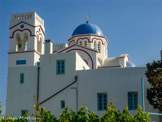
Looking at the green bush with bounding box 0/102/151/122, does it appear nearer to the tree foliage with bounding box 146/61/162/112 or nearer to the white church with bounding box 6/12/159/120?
the tree foliage with bounding box 146/61/162/112

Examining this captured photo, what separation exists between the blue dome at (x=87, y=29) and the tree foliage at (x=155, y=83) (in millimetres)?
18418

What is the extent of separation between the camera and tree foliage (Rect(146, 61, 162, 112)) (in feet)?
70.5

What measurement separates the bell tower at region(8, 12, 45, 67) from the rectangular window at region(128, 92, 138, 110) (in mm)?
14486

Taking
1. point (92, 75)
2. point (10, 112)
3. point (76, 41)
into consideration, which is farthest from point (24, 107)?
point (76, 41)

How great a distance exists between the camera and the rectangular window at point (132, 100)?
931 inches

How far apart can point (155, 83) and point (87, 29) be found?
19691 millimetres

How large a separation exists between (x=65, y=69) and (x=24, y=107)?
13.4 feet

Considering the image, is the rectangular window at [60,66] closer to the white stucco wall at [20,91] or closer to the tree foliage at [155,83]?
the white stucco wall at [20,91]

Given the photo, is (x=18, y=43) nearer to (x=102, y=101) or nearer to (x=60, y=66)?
(x=60, y=66)

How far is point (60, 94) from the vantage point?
83.4 ft

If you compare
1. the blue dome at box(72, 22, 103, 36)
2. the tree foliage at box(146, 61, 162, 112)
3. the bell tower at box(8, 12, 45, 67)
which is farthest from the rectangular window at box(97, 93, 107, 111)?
the blue dome at box(72, 22, 103, 36)

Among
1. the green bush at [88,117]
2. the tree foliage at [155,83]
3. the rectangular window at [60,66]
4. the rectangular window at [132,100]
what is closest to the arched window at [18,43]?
the rectangular window at [60,66]

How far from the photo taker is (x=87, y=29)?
132ft

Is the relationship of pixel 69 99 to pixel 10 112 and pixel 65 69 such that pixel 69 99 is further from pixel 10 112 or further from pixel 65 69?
pixel 10 112
